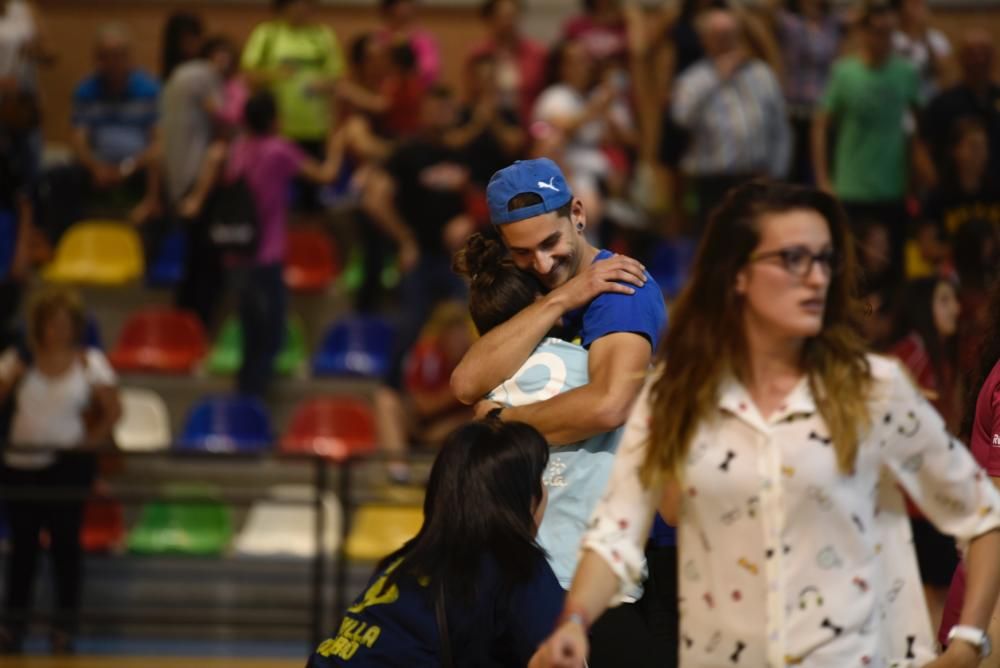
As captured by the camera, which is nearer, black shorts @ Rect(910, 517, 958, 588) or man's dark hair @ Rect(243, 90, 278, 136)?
black shorts @ Rect(910, 517, 958, 588)

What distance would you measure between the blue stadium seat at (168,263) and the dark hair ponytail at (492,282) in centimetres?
911

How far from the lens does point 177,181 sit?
13.7 meters

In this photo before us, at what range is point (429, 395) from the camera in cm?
1134

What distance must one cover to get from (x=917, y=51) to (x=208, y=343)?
19.1 ft

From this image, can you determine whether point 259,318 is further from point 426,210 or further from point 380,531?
point 380,531

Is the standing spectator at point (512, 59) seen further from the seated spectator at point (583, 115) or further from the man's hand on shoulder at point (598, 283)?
the man's hand on shoulder at point (598, 283)

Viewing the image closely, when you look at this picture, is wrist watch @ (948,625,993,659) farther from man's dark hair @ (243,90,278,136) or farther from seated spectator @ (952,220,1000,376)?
man's dark hair @ (243,90,278,136)

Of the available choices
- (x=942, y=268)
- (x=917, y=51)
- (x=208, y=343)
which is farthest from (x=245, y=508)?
(x=917, y=51)

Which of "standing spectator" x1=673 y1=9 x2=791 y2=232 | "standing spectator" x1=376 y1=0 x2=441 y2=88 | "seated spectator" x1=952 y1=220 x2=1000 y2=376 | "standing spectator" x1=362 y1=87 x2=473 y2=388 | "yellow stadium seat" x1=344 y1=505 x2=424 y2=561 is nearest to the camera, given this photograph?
"seated spectator" x1=952 y1=220 x2=1000 y2=376

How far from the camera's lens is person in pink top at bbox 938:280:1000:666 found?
4.85 m

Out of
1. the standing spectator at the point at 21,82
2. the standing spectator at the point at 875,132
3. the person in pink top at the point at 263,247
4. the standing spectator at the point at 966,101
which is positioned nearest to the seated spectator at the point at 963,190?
the standing spectator at the point at 966,101

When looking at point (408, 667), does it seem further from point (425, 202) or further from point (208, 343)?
point (208, 343)

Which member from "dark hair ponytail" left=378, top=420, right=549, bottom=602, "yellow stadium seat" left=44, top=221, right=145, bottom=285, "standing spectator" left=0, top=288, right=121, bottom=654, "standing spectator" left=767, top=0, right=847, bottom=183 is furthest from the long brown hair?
"yellow stadium seat" left=44, top=221, right=145, bottom=285

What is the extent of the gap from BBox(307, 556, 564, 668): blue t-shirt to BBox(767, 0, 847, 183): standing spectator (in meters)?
9.65
